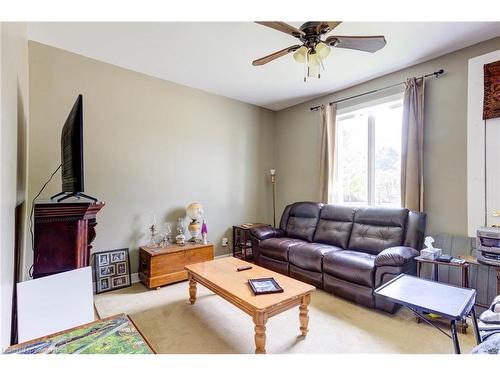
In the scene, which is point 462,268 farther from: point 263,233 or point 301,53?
point 301,53

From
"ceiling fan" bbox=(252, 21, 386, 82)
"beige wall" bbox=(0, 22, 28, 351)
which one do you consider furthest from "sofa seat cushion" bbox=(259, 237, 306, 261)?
"beige wall" bbox=(0, 22, 28, 351)

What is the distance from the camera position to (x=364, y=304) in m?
2.49

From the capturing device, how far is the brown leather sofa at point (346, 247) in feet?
7.95

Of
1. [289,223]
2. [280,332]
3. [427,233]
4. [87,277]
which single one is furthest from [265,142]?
[87,277]

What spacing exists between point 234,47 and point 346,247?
268 cm

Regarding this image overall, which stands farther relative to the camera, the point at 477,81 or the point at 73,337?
the point at 477,81

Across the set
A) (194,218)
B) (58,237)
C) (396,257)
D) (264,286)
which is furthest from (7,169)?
(396,257)

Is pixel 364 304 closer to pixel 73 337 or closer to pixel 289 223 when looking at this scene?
pixel 289 223

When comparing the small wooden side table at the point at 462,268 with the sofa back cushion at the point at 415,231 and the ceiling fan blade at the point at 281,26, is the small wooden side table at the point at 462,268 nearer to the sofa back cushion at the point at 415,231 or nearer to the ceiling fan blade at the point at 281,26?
the sofa back cushion at the point at 415,231

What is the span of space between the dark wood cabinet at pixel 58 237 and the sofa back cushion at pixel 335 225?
276 cm

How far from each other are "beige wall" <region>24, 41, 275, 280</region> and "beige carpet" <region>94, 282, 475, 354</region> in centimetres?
92

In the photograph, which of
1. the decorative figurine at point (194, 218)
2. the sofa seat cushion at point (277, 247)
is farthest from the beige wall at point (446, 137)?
the decorative figurine at point (194, 218)

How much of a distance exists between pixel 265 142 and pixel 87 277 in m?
3.74
